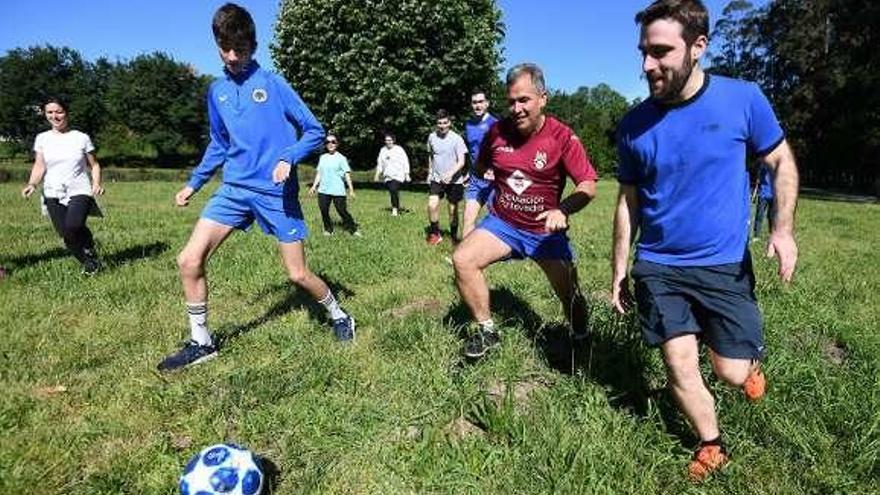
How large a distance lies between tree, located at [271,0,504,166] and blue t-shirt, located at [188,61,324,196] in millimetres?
23729

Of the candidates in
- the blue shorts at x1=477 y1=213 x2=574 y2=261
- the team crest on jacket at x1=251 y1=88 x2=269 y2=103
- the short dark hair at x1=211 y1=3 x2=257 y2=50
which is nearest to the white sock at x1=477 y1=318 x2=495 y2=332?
the blue shorts at x1=477 y1=213 x2=574 y2=261

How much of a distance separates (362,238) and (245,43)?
273 inches

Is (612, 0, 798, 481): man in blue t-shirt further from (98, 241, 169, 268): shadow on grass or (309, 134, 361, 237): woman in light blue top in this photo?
(309, 134, 361, 237): woman in light blue top

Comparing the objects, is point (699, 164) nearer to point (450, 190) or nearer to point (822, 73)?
point (450, 190)

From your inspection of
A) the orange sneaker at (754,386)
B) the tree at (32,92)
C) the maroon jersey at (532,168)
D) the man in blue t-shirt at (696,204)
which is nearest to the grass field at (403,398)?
the orange sneaker at (754,386)

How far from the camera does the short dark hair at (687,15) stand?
3.18 m

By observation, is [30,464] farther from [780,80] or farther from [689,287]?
[780,80]

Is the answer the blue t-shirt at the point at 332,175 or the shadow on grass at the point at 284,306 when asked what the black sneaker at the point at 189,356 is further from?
the blue t-shirt at the point at 332,175

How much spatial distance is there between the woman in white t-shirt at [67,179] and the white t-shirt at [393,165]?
325 inches

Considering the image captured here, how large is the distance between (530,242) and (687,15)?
214 cm

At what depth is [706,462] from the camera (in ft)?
11.3

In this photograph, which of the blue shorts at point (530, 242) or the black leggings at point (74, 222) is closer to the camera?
the blue shorts at point (530, 242)

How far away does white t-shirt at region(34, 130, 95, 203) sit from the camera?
27.9 feet

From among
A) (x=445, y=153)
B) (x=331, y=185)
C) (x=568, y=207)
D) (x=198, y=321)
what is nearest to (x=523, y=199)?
(x=568, y=207)
